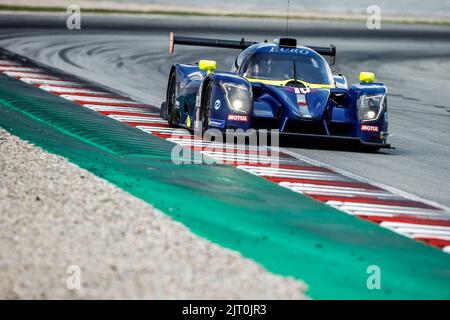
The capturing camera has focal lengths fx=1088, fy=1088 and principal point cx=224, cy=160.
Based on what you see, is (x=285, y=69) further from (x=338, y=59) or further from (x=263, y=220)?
(x=338, y=59)

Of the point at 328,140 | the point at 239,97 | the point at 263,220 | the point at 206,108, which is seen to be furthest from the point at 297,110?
the point at 263,220

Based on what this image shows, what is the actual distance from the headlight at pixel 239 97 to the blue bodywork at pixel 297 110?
4 cm

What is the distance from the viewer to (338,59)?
99.8 ft

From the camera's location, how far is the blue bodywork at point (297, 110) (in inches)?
532

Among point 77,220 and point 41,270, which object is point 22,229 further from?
point 41,270

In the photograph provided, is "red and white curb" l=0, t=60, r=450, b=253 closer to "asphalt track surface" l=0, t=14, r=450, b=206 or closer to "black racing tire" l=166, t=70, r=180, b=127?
"black racing tire" l=166, t=70, r=180, b=127

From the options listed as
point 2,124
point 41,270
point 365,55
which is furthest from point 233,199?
point 365,55

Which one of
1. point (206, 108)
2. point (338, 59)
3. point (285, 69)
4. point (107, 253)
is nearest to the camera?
point (107, 253)

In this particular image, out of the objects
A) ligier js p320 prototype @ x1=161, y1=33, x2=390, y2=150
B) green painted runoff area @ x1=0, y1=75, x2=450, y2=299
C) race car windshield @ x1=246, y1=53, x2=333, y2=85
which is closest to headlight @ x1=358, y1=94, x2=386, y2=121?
ligier js p320 prototype @ x1=161, y1=33, x2=390, y2=150

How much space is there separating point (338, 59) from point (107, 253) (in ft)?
76.6

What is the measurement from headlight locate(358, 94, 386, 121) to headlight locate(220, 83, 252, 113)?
4.75 feet

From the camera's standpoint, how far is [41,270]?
7.17m

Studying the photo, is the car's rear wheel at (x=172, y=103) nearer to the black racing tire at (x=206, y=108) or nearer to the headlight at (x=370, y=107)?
the black racing tire at (x=206, y=108)

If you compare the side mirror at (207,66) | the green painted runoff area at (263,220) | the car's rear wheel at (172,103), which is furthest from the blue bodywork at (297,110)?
the car's rear wheel at (172,103)
